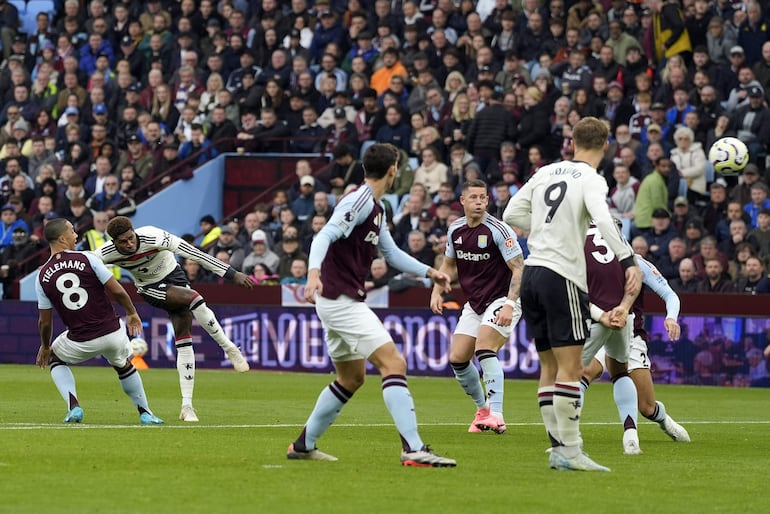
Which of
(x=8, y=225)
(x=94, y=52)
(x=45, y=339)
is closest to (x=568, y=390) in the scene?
(x=45, y=339)

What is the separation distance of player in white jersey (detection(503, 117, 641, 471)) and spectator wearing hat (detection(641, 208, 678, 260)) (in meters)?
13.0

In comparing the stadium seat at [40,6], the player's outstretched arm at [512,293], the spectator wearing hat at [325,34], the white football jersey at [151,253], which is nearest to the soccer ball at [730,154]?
the player's outstretched arm at [512,293]

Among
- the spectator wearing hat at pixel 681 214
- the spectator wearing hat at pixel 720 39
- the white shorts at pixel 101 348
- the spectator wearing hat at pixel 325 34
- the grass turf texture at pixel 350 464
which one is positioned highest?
the spectator wearing hat at pixel 325 34

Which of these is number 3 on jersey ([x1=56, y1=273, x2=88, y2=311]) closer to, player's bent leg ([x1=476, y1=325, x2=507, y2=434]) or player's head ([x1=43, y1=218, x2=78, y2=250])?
player's head ([x1=43, y1=218, x2=78, y2=250])

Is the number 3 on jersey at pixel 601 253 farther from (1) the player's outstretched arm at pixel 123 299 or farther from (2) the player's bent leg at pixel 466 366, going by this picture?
(1) the player's outstretched arm at pixel 123 299

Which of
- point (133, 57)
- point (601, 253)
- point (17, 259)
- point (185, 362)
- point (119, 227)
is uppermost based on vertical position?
point (133, 57)

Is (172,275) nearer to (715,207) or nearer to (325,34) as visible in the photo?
(715,207)

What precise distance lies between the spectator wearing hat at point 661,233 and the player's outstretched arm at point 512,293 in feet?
29.6

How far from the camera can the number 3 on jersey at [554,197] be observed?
34.2 feet

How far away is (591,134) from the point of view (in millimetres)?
10562

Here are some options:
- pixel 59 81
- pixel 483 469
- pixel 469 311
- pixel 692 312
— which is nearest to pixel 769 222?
pixel 692 312

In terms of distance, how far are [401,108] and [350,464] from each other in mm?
17701

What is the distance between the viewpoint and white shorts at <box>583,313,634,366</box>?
12.2m

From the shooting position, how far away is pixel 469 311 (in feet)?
49.7
